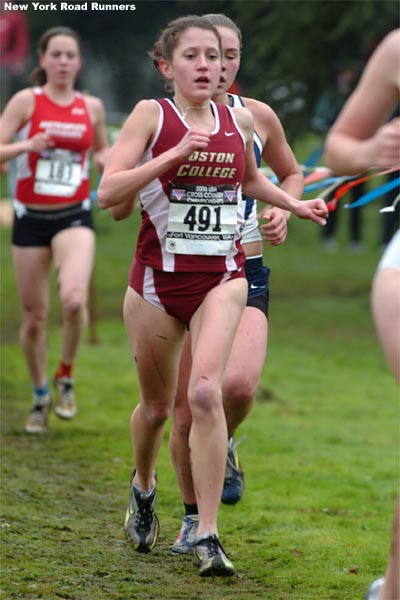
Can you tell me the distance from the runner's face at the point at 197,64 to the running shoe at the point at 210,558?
69.3 inches

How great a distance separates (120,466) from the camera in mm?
7977

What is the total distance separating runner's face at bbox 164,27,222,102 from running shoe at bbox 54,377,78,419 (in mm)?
4302

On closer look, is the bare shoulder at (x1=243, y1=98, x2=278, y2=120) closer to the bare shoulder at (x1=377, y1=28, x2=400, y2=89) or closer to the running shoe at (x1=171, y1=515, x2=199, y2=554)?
the running shoe at (x1=171, y1=515, x2=199, y2=554)

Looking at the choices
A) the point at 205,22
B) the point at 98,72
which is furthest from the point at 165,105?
the point at 98,72

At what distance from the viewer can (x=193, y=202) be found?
5.09 m

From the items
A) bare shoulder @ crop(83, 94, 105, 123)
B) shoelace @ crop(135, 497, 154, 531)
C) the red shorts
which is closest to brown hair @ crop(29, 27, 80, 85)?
bare shoulder @ crop(83, 94, 105, 123)

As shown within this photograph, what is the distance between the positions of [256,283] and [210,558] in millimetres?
1535

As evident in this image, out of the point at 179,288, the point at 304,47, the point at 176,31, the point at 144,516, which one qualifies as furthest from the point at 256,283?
→ the point at 304,47

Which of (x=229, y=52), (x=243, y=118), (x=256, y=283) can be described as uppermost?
(x=229, y=52)

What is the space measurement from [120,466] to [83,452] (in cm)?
51

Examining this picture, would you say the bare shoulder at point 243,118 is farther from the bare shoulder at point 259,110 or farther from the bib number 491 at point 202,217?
the bare shoulder at point 259,110

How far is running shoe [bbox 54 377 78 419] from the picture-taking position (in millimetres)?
9133

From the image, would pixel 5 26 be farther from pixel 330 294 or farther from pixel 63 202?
pixel 63 202

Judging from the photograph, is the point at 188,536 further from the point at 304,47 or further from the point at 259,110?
the point at 304,47
